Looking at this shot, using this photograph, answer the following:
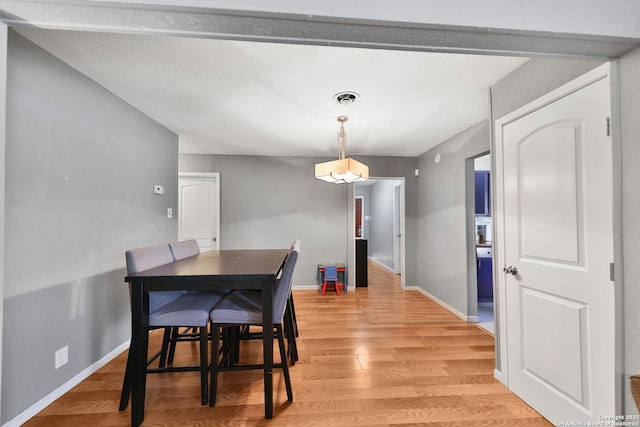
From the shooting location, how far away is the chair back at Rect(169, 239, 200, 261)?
87.7 inches

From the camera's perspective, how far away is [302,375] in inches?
76.2

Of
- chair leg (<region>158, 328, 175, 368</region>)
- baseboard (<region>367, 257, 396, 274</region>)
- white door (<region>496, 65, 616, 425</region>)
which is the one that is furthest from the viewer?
baseboard (<region>367, 257, 396, 274</region>)

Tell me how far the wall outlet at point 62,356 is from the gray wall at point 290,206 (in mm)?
2592

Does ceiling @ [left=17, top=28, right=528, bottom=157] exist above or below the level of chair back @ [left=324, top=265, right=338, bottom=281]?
above

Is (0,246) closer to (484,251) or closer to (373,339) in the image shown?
(373,339)

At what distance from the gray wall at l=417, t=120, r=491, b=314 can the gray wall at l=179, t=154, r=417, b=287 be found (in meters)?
0.33

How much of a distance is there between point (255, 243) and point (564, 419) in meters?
3.89

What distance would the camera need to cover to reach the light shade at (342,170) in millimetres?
2342

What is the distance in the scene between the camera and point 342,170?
2344 mm

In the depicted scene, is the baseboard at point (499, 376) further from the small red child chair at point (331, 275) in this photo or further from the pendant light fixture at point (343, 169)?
the small red child chair at point (331, 275)

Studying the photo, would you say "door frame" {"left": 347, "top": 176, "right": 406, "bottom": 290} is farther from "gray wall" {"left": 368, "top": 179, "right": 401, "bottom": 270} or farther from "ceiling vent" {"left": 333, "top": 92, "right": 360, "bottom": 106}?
"ceiling vent" {"left": 333, "top": 92, "right": 360, "bottom": 106}

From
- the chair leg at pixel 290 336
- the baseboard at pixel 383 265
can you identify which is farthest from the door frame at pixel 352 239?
the chair leg at pixel 290 336

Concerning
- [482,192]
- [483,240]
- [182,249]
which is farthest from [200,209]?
[483,240]

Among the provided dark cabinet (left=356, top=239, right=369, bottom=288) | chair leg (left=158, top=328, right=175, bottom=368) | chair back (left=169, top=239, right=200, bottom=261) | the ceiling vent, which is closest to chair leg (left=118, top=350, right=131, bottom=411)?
chair leg (left=158, top=328, right=175, bottom=368)
